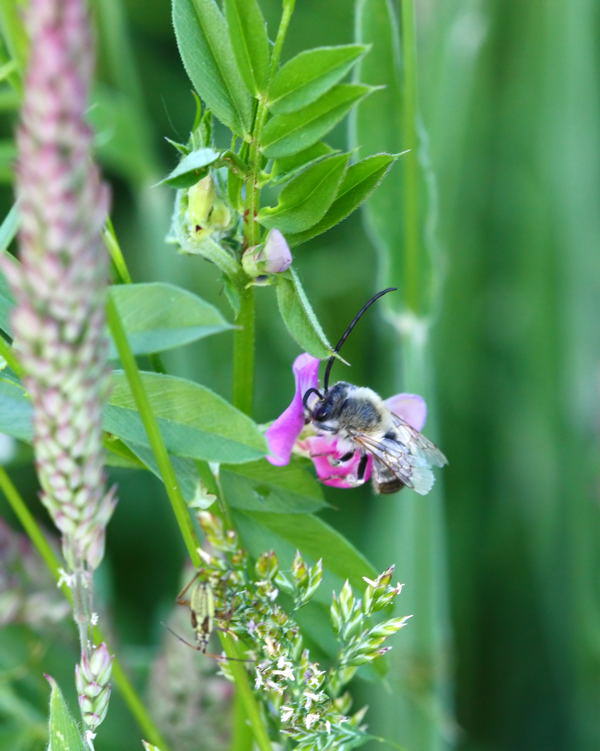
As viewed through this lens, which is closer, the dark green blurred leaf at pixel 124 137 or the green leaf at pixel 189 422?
the green leaf at pixel 189 422

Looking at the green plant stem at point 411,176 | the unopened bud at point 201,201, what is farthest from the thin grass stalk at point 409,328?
the unopened bud at point 201,201

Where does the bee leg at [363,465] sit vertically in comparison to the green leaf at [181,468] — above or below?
below

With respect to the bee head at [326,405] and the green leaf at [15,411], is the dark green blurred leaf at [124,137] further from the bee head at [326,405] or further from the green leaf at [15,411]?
the green leaf at [15,411]

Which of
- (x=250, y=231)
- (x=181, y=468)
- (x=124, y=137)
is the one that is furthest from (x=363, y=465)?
(x=124, y=137)

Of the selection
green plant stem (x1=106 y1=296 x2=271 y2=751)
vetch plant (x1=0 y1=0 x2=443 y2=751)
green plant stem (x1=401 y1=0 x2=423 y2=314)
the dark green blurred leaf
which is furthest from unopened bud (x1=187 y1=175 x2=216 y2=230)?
the dark green blurred leaf

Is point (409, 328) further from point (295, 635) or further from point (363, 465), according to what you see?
point (295, 635)

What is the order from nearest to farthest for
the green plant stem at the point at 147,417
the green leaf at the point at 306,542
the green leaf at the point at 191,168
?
the green plant stem at the point at 147,417 → the green leaf at the point at 191,168 → the green leaf at the point at 306,542

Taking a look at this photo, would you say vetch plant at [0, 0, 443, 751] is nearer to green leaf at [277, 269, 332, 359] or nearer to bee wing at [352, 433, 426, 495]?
green leaf at [277, 269, 332, 359]
